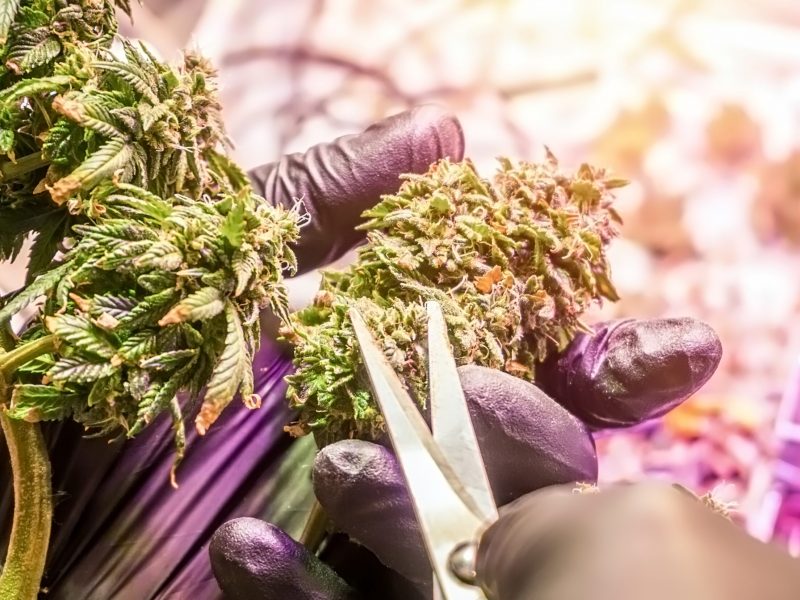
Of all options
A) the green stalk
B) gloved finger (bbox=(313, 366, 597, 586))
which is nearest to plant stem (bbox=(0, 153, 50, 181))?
the green stalk

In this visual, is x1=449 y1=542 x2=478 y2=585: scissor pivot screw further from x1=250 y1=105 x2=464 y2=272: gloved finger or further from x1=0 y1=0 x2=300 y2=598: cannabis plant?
x1=250 y1=105 x2=464 y2=272: gloved finger

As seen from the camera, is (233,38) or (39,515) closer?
(39,515)

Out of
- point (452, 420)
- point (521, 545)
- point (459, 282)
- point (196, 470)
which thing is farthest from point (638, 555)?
point (196, 470)

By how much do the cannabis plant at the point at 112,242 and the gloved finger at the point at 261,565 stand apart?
0.08m

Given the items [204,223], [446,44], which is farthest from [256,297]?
[446,44]

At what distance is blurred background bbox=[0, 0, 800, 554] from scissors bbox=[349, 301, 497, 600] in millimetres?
421

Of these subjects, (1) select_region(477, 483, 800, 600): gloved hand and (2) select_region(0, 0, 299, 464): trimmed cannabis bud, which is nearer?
(1) select_region(477, 483, 800, 600): gloved hand

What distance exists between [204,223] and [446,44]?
717 mm

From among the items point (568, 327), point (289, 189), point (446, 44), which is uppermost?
point (446, 44)

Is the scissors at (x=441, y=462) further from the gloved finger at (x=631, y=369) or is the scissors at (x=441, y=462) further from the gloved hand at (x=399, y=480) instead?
the gloved finger at (x=631, y=369)

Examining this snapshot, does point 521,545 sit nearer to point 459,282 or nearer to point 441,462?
point 441,462

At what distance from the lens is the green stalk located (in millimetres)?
532

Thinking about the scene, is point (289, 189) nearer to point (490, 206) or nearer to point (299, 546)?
point (490, 206)

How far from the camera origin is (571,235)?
0.57 m
